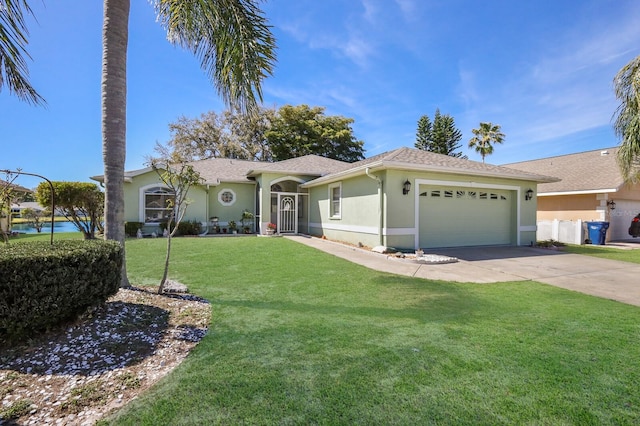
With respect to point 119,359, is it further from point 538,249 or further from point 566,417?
point 538,249

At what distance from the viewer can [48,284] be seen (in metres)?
3.25

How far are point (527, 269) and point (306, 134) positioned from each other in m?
26.8

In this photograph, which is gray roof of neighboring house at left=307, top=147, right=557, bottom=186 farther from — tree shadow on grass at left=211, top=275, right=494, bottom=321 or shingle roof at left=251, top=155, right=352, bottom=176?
tree shadow on grass at left=211, top=275, right=494, bottom=321

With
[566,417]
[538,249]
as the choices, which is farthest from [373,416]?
[538,249]

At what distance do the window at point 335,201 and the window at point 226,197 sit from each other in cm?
718

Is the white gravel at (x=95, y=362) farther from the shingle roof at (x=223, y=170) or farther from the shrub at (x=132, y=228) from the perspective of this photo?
the shingle roof at (x=223, y=170)

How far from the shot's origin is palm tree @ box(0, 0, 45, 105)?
13.8 ft

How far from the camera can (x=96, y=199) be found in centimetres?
1430

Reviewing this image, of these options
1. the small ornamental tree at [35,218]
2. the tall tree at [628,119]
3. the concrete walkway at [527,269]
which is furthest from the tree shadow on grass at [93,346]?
the small ornamental tree at [35,218]

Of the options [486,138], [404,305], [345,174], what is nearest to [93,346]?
[404,305]

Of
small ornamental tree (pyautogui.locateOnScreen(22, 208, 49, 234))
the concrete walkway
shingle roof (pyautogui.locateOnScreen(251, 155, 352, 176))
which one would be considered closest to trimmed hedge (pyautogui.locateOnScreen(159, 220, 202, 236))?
shingle roof (pyautogui.locateOnScreen(251, 155, 352, 176))

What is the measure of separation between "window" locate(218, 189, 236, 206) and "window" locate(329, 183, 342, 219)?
718cm

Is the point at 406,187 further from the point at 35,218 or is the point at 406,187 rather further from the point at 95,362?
the point at 35,218

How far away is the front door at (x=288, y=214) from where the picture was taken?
655 inches
